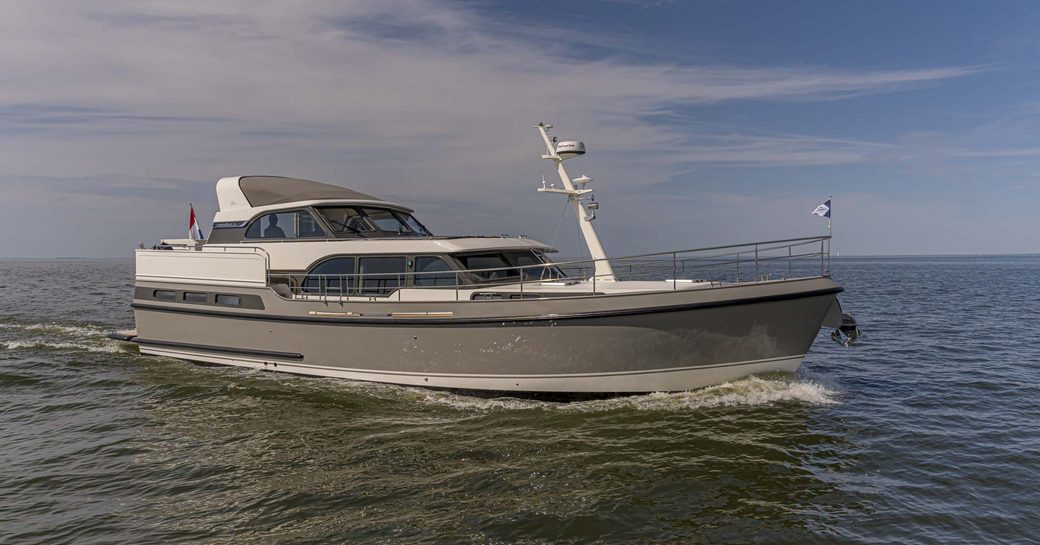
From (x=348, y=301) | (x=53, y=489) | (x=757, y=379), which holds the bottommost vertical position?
(x=53, y=489)

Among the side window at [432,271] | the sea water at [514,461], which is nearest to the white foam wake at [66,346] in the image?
the sea water at [514,461]

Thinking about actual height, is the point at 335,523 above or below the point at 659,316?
below

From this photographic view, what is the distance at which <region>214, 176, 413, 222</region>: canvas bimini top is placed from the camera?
13738mm

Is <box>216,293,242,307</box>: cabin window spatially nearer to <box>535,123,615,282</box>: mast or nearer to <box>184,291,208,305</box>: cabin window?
<box>184,291,208,305</box>: cabin window

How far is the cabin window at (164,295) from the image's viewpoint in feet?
44.3

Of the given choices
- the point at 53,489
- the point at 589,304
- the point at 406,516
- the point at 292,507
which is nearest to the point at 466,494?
the point at 406,516

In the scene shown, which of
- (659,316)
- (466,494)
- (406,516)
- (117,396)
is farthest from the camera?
(117,396)

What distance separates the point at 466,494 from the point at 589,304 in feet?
12.2

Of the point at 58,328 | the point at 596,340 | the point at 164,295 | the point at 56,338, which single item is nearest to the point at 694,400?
the point at 596,340

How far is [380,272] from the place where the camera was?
38.3ft

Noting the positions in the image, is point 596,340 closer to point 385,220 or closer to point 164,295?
point 385,220

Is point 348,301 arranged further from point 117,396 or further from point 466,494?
point 466,494

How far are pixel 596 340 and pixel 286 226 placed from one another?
7.88m

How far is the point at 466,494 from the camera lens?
659cm
